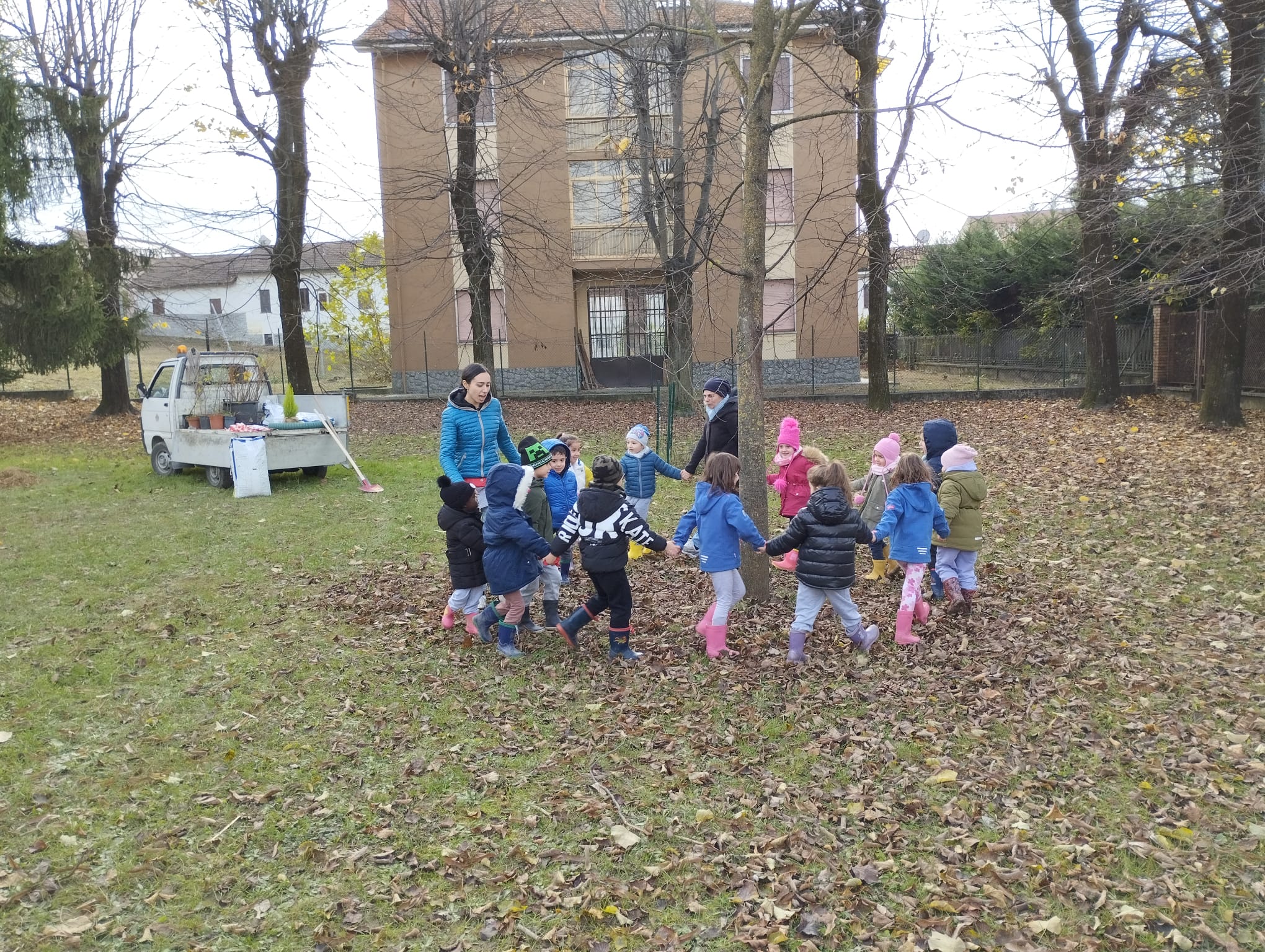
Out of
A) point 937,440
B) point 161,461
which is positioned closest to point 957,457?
point 937,440

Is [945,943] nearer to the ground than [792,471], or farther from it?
nearer to the ground

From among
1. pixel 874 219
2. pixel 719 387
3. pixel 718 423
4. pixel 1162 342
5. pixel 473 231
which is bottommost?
pixel 718 423

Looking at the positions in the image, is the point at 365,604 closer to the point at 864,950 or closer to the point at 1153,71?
the point at 864,950

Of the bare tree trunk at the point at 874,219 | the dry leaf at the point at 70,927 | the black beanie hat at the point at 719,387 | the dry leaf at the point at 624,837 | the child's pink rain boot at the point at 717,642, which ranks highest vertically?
the bare tree trunk at the point at 874,219

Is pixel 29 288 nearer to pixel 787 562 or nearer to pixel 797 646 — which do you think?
pixel 787 562

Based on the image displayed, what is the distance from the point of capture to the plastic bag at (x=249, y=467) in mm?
12648

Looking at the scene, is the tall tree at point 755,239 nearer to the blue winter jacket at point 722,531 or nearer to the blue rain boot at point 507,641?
the blue winter jacket at point 722,531

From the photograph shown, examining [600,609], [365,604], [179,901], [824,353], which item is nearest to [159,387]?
[365,604]

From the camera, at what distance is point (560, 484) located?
752 cm

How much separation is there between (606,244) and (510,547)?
23.6 meters

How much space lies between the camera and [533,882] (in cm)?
380

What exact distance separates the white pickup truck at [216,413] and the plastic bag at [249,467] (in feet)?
0.99

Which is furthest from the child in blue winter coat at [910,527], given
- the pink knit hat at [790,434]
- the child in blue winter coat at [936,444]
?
the pink knit hat at [790,434]

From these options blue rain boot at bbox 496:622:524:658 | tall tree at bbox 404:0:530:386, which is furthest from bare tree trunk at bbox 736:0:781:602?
tall tree at bbox 404:0:530:386
